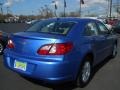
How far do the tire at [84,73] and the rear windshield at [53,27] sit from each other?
2.78 ft

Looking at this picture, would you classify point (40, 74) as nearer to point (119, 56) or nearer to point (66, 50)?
point (66, 50)

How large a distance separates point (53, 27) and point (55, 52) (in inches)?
41.4

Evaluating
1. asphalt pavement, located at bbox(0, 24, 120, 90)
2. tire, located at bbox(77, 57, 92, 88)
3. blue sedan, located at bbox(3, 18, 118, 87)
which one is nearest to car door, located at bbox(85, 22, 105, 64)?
blue sedan, located at bbox(3, 18, 118, 87)

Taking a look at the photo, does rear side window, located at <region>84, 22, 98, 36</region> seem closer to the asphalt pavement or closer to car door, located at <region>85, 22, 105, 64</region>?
car door, located at <region>85, 22, 105, 64</region>

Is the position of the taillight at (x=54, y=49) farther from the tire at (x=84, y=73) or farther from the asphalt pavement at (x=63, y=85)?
the asphalt pavement at (x=63, y=85)

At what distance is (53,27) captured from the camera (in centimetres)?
570

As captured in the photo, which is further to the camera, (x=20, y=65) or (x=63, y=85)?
(x=63, y=85)

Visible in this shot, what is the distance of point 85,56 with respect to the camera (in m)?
5.50

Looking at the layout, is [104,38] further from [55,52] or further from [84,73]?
[55,52]

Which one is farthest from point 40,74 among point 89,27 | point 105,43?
point 105,43

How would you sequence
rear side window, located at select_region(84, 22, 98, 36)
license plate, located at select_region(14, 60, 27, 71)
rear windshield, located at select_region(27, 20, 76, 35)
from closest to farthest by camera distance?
license plate, located at select_region(14, 60, 27, 71) → rear windshield, located at select_region(27, 20, 76, 35) → rear side window, located at select_region(84, 22, 98, 36)

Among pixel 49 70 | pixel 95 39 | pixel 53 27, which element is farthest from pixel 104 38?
pixel 49 70

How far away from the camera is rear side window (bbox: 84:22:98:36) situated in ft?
19.1

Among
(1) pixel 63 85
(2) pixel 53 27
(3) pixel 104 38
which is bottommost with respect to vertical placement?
(1) pixel 63 85
